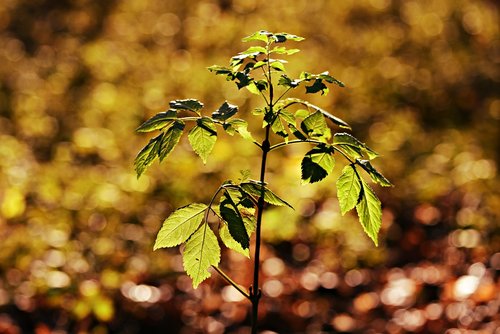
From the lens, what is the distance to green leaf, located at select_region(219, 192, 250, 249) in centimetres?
165

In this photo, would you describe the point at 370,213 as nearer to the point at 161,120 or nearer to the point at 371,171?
the point at 371,171

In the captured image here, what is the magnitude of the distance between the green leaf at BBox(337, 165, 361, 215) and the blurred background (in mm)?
1869

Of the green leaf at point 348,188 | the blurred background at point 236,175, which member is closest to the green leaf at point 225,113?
the green leaf at point 348,188

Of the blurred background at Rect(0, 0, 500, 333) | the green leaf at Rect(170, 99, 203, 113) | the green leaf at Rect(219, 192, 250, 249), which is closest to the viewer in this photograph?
the green leaf at Rect(219, 192, 250, 249)

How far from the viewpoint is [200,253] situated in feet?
5.56

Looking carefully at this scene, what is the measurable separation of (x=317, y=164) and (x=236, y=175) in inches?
126

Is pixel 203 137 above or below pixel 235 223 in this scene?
above

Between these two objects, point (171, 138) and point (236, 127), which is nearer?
point (171, 138)

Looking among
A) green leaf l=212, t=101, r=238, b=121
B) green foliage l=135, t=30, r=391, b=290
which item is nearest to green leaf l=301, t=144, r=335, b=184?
green foliage l=135, t=30, r=391, b=290

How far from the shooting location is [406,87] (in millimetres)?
6508

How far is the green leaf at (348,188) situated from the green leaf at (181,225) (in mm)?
352

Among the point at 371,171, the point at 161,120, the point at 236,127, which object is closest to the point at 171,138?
the point at 161,120

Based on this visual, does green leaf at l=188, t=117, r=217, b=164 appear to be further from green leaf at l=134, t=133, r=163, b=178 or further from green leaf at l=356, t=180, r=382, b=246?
green leaf at l=356, t=180, r=382, b=246

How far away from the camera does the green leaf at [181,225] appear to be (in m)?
1.73
